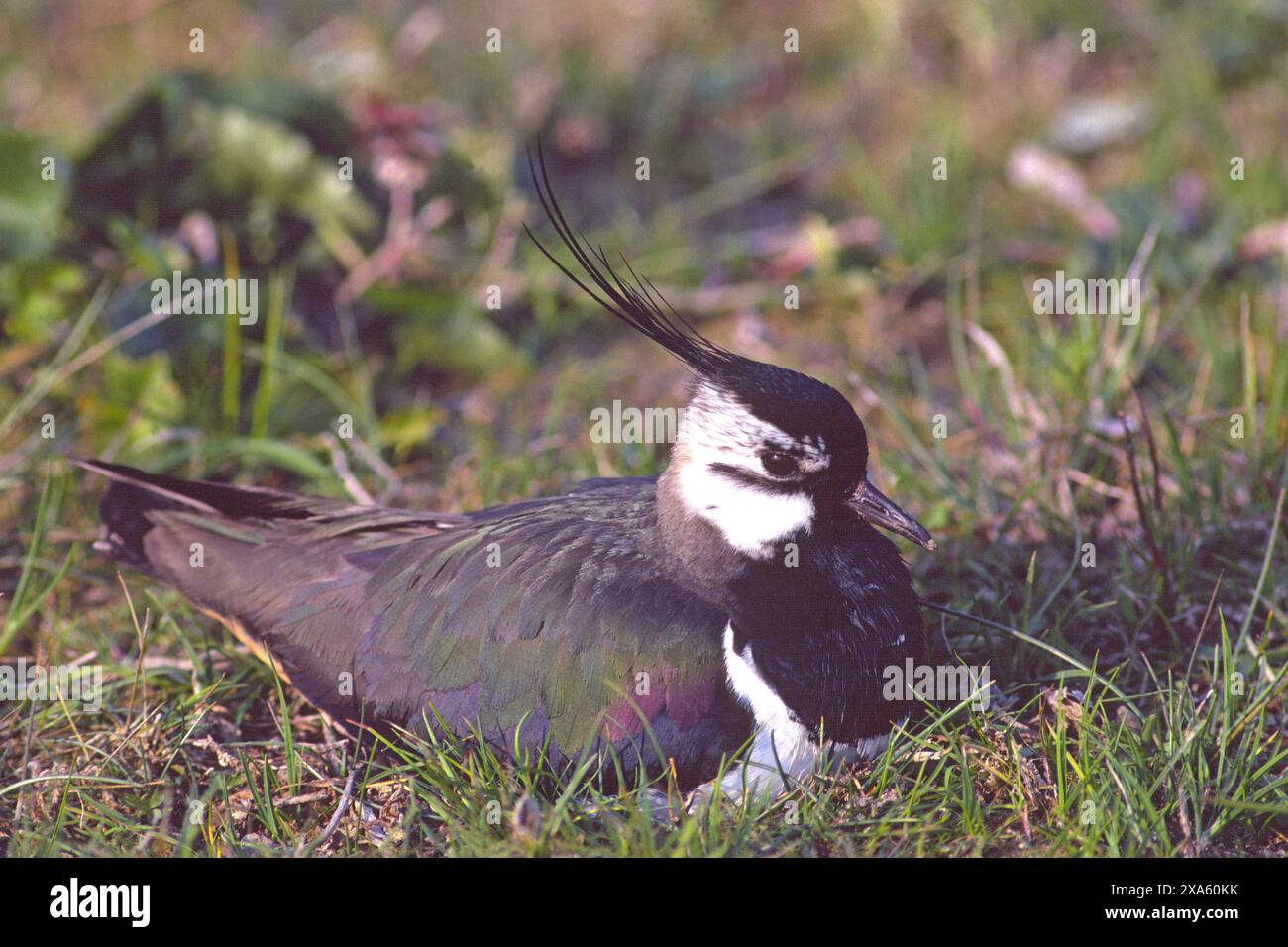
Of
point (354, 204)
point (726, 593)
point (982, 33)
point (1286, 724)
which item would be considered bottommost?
point (1286, 724)

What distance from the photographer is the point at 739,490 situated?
3402mm

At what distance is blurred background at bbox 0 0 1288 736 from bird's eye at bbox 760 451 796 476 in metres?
0.81

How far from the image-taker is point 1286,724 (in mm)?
3520

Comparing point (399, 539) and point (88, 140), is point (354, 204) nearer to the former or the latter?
point (88, 140)

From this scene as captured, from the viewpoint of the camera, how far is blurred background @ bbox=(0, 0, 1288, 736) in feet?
14.1

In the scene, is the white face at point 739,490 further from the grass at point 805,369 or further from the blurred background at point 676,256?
the blurred background at point 676,256

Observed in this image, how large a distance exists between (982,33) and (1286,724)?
15.0ft

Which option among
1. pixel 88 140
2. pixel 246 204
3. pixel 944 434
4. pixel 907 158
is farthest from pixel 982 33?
pixel 88 140

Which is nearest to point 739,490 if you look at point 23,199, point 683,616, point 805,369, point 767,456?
point 767,456

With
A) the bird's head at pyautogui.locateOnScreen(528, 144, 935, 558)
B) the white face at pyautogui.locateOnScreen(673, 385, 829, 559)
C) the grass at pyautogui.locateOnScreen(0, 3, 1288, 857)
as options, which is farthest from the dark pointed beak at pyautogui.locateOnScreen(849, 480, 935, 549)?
the grass at pyautogui.locateOnScreen(0, 3, 1288, 857)

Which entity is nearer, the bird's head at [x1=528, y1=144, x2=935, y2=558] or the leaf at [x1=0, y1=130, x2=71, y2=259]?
the bird's head at [x1=528, y1=144, x2=935, y2=558]

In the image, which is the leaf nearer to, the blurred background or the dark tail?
the blurred background

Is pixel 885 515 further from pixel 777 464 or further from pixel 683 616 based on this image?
pixel 683 616

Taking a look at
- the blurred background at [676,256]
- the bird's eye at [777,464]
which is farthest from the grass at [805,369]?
the bird's eye at [777,464]
